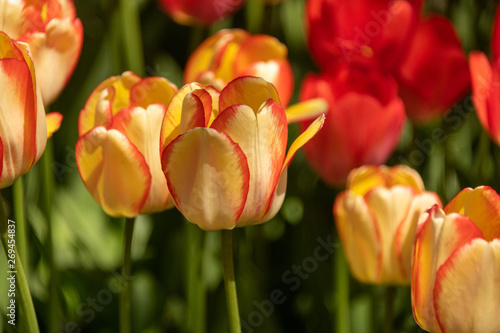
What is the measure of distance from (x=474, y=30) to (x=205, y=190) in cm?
90

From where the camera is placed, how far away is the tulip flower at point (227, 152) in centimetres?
46

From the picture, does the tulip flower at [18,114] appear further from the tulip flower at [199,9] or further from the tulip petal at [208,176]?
the tulip flower at [199,9]

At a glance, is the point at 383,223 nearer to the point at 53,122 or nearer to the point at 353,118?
the point at 353,118

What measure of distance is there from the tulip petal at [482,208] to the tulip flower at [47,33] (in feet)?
1.10

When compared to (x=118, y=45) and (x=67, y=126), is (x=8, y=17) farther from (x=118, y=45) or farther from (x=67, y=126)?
(x=67, y=126)

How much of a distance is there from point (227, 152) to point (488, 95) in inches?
14.8

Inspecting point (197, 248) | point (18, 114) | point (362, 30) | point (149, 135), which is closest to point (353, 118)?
point (362, 30)

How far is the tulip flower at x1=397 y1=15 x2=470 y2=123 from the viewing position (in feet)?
2.90

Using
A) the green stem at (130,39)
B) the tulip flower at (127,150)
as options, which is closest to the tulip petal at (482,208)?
the tulip flower at (127,150)

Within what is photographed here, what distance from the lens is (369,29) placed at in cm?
86

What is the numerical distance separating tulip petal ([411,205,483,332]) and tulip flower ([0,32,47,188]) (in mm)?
266

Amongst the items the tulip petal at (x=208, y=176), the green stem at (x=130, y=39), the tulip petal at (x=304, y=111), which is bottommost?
the green stem at (x=130, y=39)

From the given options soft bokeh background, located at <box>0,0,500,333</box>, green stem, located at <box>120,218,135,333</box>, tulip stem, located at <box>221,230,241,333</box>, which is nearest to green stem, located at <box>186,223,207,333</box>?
soft bokeh background, located at <box>0,0,500,333</box>

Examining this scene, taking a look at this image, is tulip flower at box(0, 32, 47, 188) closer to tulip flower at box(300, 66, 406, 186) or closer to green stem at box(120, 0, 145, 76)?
tulip flower at box(300, 66, 406, 186)
